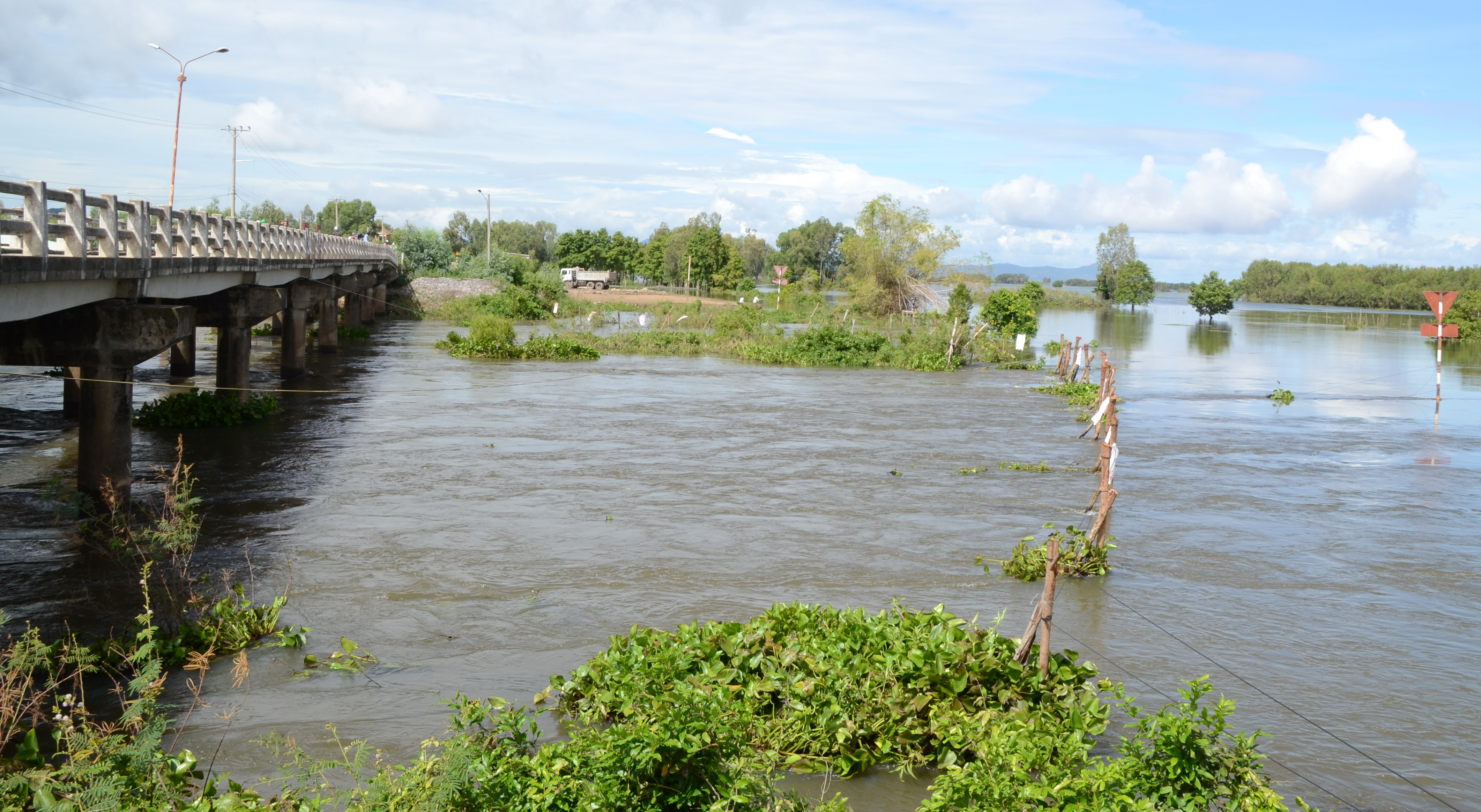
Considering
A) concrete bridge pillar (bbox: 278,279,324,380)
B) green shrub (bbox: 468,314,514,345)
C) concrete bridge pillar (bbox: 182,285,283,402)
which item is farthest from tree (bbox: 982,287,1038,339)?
concrete bridge pillar (bbox: 182,285,283,402)

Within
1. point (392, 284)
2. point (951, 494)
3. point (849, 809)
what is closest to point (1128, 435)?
point (951, 494)

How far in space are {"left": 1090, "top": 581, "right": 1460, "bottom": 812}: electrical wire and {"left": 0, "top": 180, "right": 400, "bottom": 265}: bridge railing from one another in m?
11.4

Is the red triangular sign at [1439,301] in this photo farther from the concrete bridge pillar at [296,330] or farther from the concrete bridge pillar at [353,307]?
the concrete bridge pillar at [353,307]

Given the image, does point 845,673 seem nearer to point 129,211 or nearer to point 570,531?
point 570,531

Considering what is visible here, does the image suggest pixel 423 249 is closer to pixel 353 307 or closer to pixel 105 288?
pixel 353 307

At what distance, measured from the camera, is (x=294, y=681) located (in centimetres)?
904

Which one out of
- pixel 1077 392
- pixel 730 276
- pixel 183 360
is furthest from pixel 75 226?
pixel 730 276

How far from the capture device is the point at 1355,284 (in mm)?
151875

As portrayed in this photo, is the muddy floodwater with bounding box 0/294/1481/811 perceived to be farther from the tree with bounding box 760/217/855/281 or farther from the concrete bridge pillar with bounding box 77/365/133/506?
the tree with bounding box 760/217/855/281

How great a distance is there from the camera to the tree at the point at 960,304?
44.0 m

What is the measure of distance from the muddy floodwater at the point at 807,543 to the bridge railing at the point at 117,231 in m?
3.42

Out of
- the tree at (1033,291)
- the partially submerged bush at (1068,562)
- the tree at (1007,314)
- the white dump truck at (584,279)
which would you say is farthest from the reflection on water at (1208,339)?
the white dump truck at (584,279)

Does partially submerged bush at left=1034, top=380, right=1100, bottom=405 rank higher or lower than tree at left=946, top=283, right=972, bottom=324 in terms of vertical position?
lower

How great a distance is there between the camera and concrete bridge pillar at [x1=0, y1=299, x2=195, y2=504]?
14188 mm
